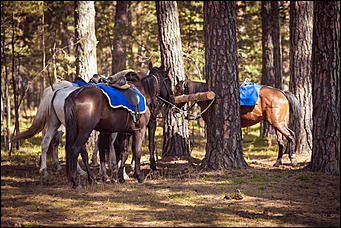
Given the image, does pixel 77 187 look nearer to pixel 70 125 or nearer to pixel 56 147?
pixel 70 125

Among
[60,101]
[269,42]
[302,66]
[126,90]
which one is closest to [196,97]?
[126,90]

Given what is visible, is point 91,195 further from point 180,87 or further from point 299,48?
point 299,48

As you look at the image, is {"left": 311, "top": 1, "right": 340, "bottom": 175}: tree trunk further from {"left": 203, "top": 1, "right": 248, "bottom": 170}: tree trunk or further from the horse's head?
the horse's head

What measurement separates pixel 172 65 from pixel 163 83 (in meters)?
2.59

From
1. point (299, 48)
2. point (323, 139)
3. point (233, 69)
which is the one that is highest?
point (299, 48)

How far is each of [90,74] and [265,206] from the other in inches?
373

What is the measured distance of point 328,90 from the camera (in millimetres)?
9703

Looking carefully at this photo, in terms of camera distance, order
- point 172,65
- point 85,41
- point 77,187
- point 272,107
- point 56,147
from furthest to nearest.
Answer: point 85,41 < point 172,65 < point 272,107 < point 56,147 < point 77,187

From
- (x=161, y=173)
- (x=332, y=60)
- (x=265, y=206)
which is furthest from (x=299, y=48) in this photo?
(x=265, y=206)

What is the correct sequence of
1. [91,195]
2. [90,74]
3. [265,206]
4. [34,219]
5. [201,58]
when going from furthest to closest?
[201,58], [90,74], [91,195], [265,206], [34,219]

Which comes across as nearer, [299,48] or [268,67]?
[299,48]

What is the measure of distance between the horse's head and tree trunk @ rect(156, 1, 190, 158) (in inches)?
78.6

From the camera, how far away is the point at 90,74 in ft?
48.1

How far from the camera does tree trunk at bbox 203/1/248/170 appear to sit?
33.3 feet
